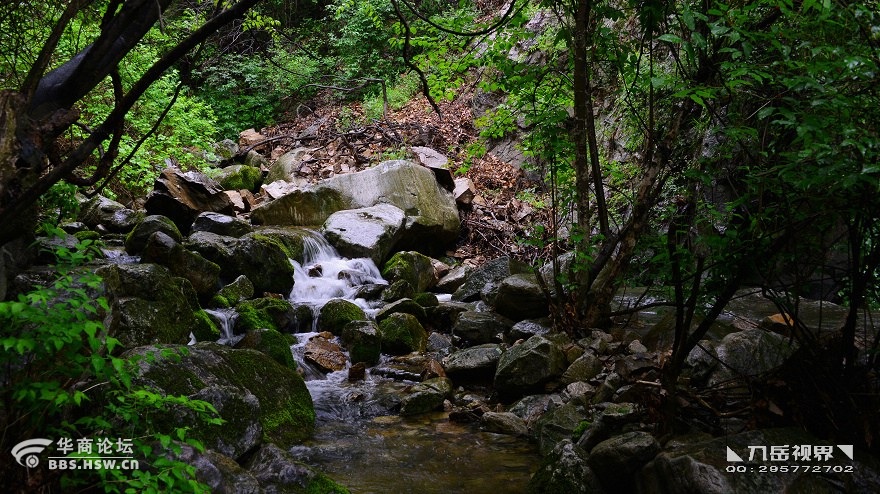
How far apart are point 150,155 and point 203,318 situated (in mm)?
6021

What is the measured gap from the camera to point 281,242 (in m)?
10.3

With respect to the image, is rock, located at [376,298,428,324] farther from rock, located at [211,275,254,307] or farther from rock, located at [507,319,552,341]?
rock, located at [211,275,254,307]

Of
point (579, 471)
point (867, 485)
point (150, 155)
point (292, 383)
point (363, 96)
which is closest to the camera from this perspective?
point (867, 485)

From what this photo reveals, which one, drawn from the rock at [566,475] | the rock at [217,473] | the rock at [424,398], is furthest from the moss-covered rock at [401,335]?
the rock at [217,473]

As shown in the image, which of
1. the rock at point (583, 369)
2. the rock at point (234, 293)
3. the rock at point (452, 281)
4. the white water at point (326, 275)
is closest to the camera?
the rock at point (583, 369)

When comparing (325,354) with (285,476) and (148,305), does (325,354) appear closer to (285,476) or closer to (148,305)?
(148,305)

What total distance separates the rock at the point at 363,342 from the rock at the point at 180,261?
2170mm

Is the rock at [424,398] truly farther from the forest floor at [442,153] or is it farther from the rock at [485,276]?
the forest floor at [442,153]

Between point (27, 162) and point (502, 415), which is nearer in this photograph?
point (27, 162)

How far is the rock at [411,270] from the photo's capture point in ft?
34.9

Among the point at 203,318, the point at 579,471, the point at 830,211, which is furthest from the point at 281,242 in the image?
the point at 830,211

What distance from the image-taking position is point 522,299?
7.94 metres

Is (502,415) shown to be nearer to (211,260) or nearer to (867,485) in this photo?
(867,485)

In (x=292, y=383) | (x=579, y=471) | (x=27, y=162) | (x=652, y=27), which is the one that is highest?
(x=652, y=27)
